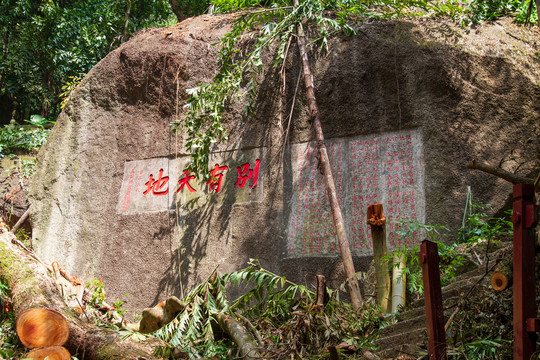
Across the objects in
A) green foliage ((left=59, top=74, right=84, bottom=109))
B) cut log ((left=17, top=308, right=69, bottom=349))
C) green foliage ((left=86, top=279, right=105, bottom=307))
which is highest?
green foliage ((left=59, top=74, right=84, bottom=109))

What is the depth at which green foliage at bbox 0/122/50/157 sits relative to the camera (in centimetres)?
775

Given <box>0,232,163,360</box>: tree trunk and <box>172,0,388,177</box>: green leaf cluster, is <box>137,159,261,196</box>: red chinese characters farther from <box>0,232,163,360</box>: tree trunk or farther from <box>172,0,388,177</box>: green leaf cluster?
<box>0,232,163,360</box>: tree trunk

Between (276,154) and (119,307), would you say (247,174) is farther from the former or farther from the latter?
(119,307)

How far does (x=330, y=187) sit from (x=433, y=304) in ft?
9.08

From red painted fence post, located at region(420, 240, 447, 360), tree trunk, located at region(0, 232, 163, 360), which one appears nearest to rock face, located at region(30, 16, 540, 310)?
tree trunk, located at region(0, 232, 163, 360)

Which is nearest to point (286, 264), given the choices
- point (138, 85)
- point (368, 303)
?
point (368, 303)

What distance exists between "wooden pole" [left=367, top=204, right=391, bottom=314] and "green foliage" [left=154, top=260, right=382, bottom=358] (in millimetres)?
197

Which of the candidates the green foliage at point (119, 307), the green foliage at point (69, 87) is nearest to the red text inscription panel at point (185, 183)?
the green foliage at point (119, 307)

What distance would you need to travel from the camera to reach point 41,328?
3.60m

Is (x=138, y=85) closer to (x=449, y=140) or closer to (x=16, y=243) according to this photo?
(x=16, y=243)

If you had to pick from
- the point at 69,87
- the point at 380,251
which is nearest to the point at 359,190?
the point at 380,251

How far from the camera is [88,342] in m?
3.64

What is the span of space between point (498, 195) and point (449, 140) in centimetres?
69

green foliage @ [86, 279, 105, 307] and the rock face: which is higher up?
the rock face
